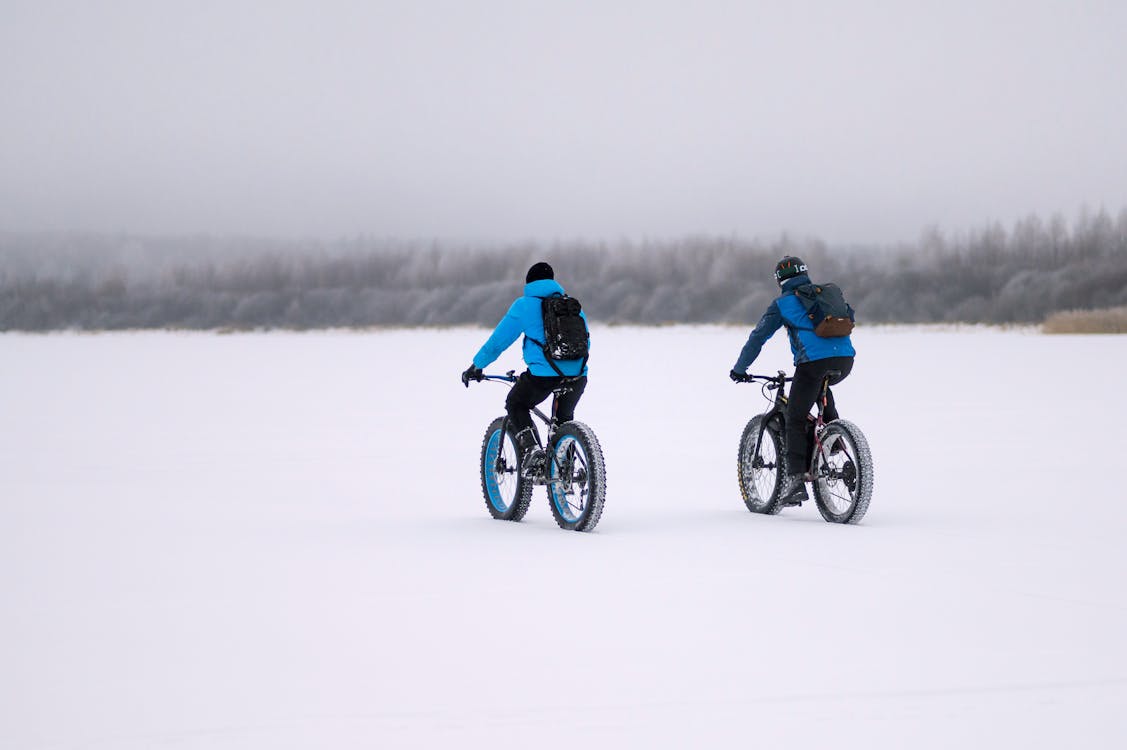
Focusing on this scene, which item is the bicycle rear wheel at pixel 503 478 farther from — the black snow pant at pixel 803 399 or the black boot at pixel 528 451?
the black snow pant at pixel 803 399

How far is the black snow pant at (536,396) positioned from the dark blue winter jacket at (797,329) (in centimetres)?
129

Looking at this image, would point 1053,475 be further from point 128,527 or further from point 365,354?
point 365,354

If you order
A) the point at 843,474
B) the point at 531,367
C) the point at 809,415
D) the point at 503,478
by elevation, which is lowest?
the point at 503,478

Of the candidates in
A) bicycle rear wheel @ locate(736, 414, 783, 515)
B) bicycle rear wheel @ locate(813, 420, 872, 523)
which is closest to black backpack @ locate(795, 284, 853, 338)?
bicycle rear wheel @ locate(813, 420, 872, 523)

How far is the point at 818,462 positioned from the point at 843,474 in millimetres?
296

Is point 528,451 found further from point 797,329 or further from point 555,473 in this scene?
point 797,329

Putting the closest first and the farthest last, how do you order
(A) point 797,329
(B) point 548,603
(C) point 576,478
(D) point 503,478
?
(B) point 548,603
(C) point 576,478
(A) point 797,329
(D) point 503,478

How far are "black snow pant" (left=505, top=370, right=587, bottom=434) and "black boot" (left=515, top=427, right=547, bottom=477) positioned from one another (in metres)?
0.05

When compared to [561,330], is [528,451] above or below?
below

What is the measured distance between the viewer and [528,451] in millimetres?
10531

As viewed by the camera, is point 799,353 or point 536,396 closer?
point 536,396

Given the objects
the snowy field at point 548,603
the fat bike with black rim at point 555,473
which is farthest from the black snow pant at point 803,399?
the fat bike with black rim at point 555,473

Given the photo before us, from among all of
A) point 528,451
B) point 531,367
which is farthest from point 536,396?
point 528,451

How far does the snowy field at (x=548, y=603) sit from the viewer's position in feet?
17.4
